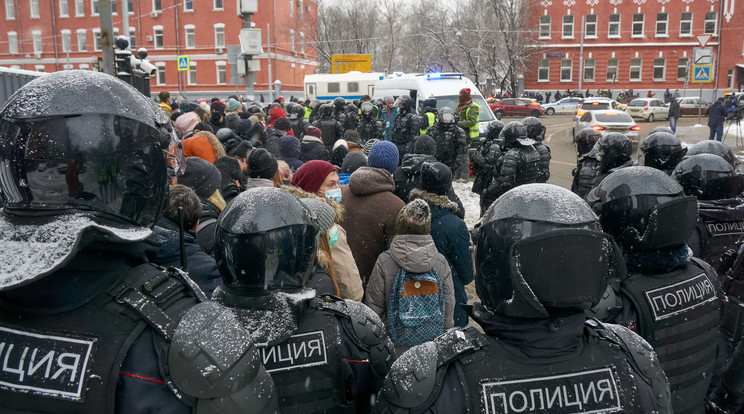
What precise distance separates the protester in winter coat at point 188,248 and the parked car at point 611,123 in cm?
2034

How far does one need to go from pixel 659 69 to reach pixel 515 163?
50.3 metres

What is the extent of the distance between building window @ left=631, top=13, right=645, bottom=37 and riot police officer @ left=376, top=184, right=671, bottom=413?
183 ft

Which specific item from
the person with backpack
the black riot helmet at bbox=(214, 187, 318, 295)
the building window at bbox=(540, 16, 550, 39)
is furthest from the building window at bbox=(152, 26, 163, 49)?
the black riot helmet at bbox=(214, 187, 318, 295)

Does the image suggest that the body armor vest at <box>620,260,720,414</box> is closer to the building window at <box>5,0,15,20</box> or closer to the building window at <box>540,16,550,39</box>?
the building window at <box>540,16,550,39</box>

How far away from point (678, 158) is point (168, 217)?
5.04 meters

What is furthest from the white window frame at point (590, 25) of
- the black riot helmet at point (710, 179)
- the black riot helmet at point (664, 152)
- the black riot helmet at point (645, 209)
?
the black riot helmet at point (645, 209)

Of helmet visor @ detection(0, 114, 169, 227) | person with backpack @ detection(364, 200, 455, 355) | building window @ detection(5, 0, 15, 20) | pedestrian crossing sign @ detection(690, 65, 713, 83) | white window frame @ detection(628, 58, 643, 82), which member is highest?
building window @ detection(5, 0, 15, 20)

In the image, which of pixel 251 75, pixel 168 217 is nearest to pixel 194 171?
pixel 168 217

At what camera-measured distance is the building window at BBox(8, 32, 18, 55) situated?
55062mm

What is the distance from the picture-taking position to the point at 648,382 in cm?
189

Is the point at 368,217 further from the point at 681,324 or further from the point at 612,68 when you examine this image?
the point at 612,68

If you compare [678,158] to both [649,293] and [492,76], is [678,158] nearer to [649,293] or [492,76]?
[649,293]

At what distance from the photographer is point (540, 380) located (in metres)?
Answer: 1.80

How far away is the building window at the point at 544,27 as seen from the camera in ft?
170
